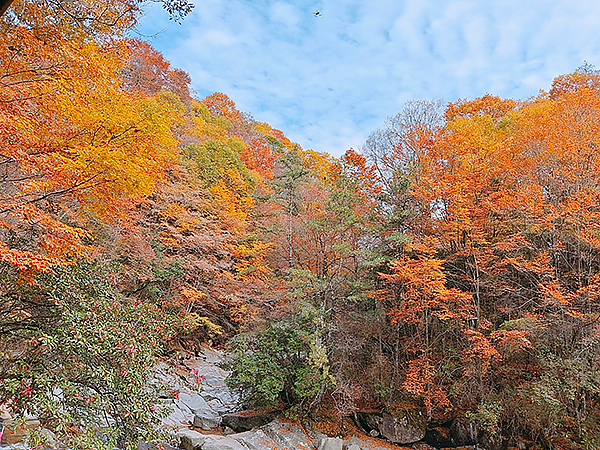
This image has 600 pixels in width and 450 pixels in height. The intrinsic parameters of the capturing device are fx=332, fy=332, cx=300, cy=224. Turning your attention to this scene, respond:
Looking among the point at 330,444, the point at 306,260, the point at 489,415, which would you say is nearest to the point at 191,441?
the point at 330,444

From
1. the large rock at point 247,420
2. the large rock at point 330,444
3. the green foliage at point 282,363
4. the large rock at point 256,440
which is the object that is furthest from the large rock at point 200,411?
the large rock at point 330,444

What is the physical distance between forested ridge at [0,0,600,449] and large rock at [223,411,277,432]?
1.40 feet

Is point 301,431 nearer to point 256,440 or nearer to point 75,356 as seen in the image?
point 256,440

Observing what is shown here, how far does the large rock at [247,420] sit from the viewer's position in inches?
390

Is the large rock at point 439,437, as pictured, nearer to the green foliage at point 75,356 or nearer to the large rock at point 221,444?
the large rock at point 221,444

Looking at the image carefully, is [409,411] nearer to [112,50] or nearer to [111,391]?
[111,391]

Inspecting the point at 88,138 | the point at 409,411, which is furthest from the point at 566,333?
the point at 88,138

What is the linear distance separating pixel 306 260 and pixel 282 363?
347 cm

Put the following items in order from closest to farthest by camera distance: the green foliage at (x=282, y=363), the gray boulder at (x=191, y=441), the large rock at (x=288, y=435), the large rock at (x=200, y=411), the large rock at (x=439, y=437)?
the gray boulder at (x=191, y=441), the large rock at (x=288, y=435), the green foliage at (x=282, y=363), the large rock at (x=439, y=437), the large rock at (x=200, y=411)

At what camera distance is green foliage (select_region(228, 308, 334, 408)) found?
9.28 m

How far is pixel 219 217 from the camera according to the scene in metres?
14.6

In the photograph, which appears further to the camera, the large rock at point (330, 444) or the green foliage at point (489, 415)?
the large rock at point (330, 444)

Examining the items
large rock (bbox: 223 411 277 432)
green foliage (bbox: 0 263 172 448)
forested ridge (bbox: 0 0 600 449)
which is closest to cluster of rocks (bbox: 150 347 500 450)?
large rock (bbox: 223 411 277 432)

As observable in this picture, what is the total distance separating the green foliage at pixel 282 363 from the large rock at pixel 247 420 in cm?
47
